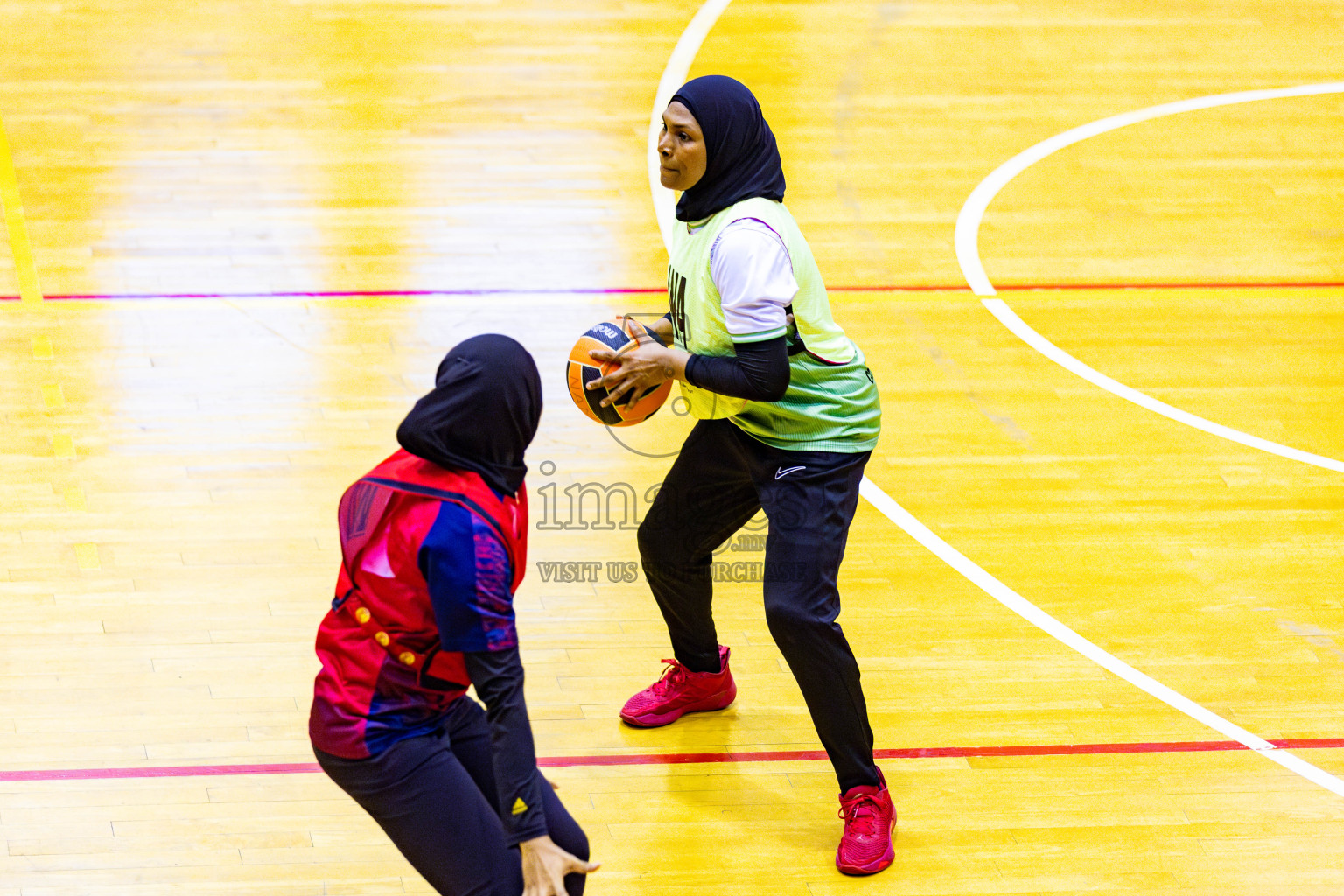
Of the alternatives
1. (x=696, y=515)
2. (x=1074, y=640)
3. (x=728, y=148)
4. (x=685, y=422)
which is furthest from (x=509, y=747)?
(x=685, y=422)

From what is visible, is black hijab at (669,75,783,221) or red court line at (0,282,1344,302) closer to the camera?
black hijab at (669,75,783,221)

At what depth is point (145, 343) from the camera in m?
5.92

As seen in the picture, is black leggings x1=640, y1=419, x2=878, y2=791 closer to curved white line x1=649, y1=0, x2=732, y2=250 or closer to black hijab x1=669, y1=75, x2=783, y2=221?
black hijab x1=669, y1=75, x2=783, y2=221

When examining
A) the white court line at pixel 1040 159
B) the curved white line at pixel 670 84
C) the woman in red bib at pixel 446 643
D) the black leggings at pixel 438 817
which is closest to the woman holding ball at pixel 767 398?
the woman in red bib at pixel 446 643

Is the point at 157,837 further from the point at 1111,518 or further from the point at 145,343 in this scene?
the point at 1111,518

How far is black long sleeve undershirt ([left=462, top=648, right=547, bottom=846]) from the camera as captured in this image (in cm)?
260

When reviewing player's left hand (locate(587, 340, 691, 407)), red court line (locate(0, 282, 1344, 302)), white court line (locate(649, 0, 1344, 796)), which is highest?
player's left hand (locate(587, 340, 691, 407))

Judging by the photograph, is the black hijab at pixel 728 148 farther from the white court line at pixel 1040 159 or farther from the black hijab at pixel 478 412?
the white court line at pixel 1040 159

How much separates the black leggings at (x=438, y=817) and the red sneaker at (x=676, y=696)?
1390 millimetres

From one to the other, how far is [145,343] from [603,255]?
7.03 feet

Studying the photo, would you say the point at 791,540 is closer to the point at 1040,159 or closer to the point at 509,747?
the point at 509,747

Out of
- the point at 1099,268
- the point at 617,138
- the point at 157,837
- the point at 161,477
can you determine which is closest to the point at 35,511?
the point at 161,477

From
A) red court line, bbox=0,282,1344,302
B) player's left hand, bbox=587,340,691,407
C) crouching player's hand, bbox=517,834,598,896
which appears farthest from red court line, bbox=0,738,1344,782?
red court line, bbox=0,282,1344,302

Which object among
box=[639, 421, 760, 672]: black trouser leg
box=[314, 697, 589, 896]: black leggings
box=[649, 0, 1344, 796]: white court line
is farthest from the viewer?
box=[649, 0, 1344, 796]: white court line
